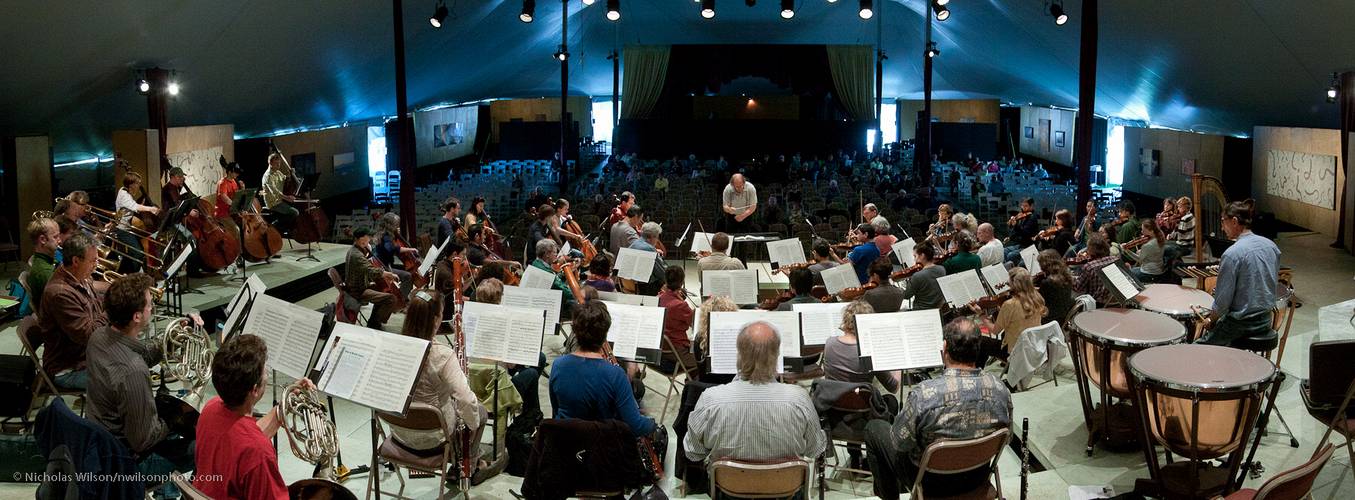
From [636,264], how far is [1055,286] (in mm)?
3339

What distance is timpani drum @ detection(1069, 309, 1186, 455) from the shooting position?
5617 mm

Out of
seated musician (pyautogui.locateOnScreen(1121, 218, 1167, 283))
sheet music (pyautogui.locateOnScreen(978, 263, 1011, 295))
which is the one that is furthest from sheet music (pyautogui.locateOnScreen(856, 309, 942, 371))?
seated musician (pyautogui.locateOnScreen(1121, 218, 1167, 283))

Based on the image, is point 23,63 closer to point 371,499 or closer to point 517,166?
point 371,499

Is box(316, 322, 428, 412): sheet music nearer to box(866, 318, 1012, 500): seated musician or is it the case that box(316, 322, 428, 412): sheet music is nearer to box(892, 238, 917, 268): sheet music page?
box(866, 318, 1012, 500): seated musician

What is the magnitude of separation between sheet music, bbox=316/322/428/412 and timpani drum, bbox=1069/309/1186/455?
3.63 m

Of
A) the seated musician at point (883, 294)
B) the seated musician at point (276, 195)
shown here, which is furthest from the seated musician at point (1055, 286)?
the seated musician at point (276, 195)

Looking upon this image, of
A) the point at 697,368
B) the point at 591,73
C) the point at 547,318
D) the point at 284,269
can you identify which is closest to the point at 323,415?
the point at 547,318

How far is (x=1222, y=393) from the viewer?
472cm

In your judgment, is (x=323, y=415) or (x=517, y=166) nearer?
(x=323, y=415)

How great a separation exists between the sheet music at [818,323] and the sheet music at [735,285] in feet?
4.61

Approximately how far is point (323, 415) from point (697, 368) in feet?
9.82

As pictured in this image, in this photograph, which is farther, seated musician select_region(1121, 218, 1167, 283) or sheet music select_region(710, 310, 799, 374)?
seated musician select_region(1121, 218, 1167, 283)

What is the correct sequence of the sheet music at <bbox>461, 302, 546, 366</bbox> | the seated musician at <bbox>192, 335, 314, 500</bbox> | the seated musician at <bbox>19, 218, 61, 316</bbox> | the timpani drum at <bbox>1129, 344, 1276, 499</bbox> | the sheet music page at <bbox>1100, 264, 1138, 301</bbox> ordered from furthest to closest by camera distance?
the sheet music page at <bbox>1100, 264, 1138, 301</bbox>, the seated musician at <bbox>19, 218, 61, 316</bbox>, the sheet music at <bbox>461, 302, 546, 366</bbox>, the timpani drum at <bbox>1129, 344, 1276, 499</bbox>, the seated musician at <bbox>192, 335, 314, 500</bbox>

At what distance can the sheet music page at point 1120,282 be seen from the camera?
662 centimetres
